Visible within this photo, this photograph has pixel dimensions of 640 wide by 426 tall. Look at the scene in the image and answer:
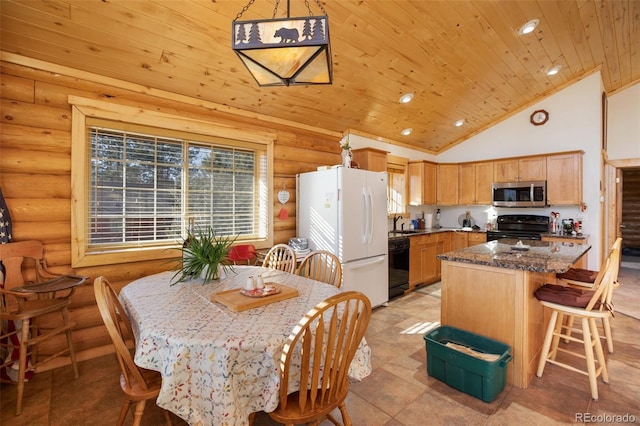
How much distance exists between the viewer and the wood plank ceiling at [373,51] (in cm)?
221

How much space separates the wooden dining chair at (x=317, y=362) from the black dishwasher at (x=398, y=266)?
2.89 metres

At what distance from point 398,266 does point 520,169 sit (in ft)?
9.19

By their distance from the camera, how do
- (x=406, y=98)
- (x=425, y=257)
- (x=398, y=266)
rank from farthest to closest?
(x=425, y=257), (x=398, y=266), (x=406, y=98)

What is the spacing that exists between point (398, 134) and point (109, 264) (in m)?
4.38

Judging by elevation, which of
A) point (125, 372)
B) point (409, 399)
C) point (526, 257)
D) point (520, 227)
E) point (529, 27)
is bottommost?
point (409, 399)

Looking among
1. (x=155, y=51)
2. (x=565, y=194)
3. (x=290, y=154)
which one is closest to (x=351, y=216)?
(x=290, y=154)

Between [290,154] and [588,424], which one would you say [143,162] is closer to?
[290,154]

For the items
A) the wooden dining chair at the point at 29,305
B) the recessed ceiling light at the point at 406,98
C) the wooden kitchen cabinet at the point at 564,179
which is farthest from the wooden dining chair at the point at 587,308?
the wooden dining chair at the point at 29,305

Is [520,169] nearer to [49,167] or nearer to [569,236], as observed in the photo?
[569,236]

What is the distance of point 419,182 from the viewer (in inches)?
217

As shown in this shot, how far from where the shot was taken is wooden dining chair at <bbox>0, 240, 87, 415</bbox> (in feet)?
6.72

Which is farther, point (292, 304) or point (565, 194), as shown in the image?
point (565, 194)

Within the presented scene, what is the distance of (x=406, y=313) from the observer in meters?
3.73

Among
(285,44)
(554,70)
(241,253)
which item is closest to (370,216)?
(241,253)
